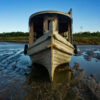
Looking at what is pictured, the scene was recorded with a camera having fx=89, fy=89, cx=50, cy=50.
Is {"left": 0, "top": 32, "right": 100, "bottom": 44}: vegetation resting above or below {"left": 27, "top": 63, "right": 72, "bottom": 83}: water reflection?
above

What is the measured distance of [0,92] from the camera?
3447 millimetres

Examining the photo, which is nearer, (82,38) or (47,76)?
(47,76)

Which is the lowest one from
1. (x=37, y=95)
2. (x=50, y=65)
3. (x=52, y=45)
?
(x=37, y=95)

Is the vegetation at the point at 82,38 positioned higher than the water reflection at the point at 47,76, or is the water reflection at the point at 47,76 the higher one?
the vegetation at the point at 82,38

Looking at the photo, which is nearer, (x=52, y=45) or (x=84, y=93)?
(x=84, y=93)

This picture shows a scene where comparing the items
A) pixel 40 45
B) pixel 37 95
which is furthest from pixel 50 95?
pixel 40 45

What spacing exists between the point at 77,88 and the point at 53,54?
5.79 feet

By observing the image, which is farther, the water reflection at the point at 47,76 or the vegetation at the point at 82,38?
the vegetation at the point at 82,38

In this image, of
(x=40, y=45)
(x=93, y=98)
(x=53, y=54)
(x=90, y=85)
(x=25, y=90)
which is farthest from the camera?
(x=40, y=45)

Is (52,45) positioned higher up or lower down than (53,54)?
higher up

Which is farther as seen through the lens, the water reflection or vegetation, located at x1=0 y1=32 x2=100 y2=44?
vegetation, located at x1=0 y1=32 x2=100 y2=44

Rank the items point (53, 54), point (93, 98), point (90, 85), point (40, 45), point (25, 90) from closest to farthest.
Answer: point (93, 98)
point (25, 90)
point (90, 85)
point (53, 54)
point (40, 45)

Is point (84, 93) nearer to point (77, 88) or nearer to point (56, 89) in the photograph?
point (77, 88)

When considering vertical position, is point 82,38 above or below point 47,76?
above
